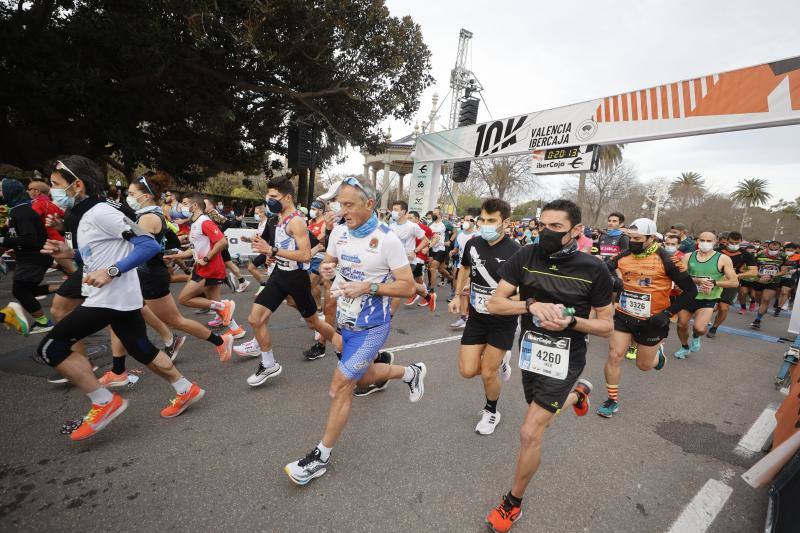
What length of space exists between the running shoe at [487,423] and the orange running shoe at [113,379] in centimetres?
349

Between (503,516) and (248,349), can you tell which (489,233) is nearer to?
(503,516)

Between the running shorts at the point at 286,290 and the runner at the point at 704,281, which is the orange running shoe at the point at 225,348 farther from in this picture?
the runner at the point at 704,281

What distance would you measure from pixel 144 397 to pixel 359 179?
2979 mm

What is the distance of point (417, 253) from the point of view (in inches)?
291

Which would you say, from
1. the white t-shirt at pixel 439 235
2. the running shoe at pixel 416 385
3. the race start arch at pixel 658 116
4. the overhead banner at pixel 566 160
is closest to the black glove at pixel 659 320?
the running shoe at pixel 416 385

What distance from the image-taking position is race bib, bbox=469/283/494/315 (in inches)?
136

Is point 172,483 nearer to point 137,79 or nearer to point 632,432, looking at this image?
point 632,432

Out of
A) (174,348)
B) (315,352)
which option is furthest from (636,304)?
(174,348)

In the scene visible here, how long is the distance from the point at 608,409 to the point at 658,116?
8985 millimetres

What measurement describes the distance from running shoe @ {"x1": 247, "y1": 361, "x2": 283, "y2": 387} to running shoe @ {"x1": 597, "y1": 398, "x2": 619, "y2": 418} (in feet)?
11.3

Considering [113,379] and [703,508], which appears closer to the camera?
[703,508]

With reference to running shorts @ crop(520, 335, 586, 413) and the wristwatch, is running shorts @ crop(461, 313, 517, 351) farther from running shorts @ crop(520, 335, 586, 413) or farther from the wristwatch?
the wristwatch

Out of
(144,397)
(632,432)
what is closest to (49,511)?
(144,397)

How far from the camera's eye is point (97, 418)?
9.05 feet
